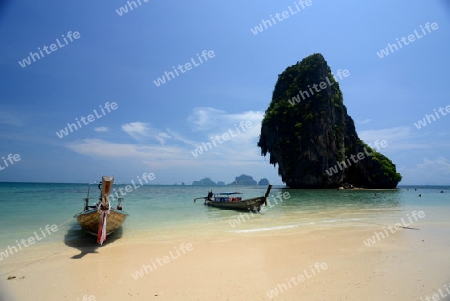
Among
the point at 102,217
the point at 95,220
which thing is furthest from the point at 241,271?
the point at 95,220

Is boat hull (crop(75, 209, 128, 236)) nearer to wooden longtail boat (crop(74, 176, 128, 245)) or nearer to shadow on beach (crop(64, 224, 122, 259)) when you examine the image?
wooden longtail boat (crop(74, 176, 128, 245))

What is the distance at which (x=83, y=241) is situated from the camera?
934 centimetres

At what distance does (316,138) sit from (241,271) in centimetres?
5303

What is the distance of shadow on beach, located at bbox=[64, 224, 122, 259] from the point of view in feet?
26.6

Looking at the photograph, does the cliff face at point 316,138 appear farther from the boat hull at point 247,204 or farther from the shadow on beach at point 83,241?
the shadow on beach at point 83,241

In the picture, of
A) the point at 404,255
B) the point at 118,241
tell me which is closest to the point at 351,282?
the point at 404,255

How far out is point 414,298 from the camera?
14.1ft

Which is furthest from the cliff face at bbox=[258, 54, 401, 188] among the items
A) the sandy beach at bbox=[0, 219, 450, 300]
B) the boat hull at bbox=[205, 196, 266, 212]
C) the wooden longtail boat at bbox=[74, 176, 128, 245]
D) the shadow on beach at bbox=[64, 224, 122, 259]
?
the wooden longtail boat at bbox=[74, 176, 128, 245]

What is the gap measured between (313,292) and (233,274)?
185cm

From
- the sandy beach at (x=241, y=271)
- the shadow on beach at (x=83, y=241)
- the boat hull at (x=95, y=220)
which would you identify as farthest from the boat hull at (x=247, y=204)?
the boat hull at (x=95, y=220)

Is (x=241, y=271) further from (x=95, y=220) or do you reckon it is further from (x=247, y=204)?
(x=247, y=204)

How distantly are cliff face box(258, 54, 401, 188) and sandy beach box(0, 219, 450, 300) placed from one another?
47771mm

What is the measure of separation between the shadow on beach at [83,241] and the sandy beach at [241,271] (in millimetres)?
125

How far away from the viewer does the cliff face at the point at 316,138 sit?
178 ft
